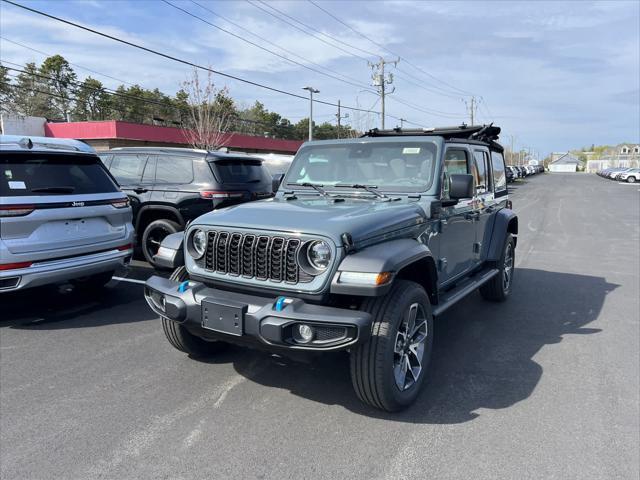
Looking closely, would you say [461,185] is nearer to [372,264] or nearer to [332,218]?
[332,218]

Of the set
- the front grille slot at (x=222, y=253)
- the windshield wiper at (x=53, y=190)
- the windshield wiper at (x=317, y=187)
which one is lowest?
the front grille slot at (x=222, y=253)

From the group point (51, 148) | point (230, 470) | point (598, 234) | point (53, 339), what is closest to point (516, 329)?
point (230, 470)

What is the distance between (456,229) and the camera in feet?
14.9

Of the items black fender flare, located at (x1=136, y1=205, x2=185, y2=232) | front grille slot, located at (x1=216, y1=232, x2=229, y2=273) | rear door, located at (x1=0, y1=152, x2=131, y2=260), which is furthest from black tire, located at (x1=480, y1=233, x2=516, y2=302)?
black fender flare, located at (x1=136, y1=205, x2=185, y2=232)

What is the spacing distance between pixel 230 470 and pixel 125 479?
1.86ft

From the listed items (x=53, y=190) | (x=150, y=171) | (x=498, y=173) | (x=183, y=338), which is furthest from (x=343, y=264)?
(x=150, y=171)

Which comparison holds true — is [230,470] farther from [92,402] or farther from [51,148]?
[51,148]

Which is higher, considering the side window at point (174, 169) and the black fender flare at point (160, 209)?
the side window at point (174, 169)

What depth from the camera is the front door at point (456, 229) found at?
4242 mm

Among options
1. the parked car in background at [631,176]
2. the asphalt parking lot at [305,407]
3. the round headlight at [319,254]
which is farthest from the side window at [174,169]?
the parked car in background at [631,176]

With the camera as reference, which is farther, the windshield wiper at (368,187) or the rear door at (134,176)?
the rear door at (134,176)

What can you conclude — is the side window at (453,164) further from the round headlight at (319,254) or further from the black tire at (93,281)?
the black tire at (93,281)

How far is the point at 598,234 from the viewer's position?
12719 millimetres

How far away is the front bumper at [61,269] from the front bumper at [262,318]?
6.75 feet
